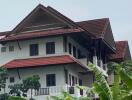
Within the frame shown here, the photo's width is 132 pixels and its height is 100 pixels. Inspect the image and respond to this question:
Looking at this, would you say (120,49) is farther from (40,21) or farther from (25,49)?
(25,49)

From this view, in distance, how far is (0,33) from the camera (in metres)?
49.3

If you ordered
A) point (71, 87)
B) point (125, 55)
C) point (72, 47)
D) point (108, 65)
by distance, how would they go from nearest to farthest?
point (71, 87) < point (72, 47) < point (108, 65) < point (125, 55)

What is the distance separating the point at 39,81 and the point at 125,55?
1661cm

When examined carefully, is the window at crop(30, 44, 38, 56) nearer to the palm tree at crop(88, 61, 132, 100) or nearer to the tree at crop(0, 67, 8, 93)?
the tree at crop(0, 67, 8, 93)

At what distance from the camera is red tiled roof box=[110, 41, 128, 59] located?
53.2m

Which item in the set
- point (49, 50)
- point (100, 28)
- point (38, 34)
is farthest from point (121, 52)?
point (38, 34)

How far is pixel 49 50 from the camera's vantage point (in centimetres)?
4200

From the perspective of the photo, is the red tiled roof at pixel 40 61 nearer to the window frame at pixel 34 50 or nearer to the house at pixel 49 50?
the house at pixel 49 50

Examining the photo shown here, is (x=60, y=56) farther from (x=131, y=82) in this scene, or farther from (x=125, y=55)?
(x=131, y=82)

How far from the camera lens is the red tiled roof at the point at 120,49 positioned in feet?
174

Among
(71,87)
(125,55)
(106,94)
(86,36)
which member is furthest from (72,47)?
(106,94)

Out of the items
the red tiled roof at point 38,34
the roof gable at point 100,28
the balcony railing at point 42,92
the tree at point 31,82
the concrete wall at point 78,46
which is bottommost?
the balcony railing at point 42,92

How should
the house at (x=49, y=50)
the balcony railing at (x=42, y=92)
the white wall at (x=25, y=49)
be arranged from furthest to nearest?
the white wall at (x=25, y=49) < the house at (x=49, y=50) < the balcony railing at (x=42, y=92)

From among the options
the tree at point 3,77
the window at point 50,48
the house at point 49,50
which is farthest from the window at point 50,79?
the tree at point 3,77
